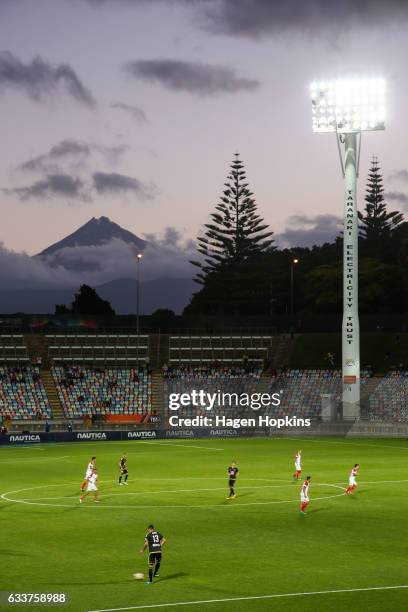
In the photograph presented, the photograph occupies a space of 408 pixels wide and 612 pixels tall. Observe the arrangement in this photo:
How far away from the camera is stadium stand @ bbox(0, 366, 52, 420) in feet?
283

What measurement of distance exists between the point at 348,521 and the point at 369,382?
55683 mm

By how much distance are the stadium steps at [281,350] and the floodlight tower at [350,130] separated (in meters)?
18.7

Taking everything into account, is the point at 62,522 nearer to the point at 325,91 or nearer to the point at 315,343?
the point at 325,91

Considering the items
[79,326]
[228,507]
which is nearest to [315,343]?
[79,326]

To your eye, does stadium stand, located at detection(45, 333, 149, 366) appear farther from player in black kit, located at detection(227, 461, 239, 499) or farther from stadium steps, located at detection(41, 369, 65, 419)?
player in black kit, located at detection(227, 461, 239, 499)

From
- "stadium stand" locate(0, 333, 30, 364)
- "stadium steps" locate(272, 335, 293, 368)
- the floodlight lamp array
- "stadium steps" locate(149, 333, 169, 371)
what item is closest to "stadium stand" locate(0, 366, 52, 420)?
"stadium stand" locate(0, 333, 30, 364)

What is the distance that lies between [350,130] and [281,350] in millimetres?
32248

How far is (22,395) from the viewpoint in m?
88.8

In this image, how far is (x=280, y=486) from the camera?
1828 inches

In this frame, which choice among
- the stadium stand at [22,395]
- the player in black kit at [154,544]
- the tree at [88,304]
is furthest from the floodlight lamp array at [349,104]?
the tree at [88,304]

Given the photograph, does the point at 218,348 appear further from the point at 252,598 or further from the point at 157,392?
the point at 252,598

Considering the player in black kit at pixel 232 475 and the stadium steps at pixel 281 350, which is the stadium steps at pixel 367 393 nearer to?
the stadium steps at pixel 281 350

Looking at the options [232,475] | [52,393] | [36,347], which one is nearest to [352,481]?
[232,475]

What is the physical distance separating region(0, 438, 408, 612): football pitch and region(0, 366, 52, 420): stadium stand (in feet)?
89.5
